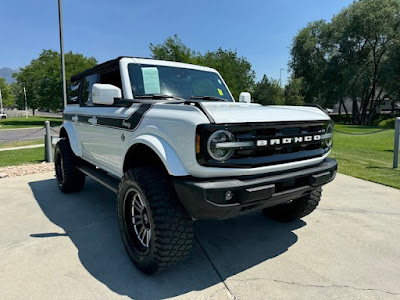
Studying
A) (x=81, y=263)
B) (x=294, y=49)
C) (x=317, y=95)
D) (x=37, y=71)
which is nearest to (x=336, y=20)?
(x=294, y=49)

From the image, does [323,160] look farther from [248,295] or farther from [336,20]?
[336,20]

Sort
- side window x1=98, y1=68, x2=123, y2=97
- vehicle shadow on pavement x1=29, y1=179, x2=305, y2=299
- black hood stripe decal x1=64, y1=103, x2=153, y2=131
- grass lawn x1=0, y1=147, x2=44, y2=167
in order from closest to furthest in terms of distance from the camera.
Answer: vehicle shadow on pavement x1=29, y1=179, x2=305, y2=299 < black hood stripe decal x1=64, y1=103, x2=153, y2=131 < side window x1=98, y1=68, x2=123, y2=97 < grass lawn x1=0, y1=147, x2=44, y2=167

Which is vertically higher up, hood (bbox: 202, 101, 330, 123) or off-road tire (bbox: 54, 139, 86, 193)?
hood (bbox: 202, 101, 330, 123)

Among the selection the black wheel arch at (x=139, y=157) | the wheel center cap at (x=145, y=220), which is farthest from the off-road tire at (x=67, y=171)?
the wheel center cap at (x=145, y=220)

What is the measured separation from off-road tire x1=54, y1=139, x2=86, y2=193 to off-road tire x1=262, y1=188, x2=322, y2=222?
3013 millimetres

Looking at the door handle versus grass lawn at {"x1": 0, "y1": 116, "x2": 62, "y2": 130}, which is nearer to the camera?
the door handle

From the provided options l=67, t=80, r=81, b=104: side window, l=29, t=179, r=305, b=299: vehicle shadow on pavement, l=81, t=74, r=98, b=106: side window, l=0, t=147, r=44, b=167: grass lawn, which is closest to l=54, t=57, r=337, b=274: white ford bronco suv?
l=29, t=179, r=305, b=299: vehicle shadow on pavement

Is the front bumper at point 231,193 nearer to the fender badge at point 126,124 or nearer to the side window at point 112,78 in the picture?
the fender badge at point 126,124

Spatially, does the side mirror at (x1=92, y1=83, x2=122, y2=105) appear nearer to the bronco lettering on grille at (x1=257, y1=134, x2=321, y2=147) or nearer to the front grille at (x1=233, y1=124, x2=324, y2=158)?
the front grille at (x1=233, y1=124, x2=324, y2=158)

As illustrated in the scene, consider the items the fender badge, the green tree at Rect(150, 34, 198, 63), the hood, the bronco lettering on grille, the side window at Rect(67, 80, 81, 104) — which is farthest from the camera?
the green tree at Rect(150, 34, 198, 63)

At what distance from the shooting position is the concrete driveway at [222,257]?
7.77 feet

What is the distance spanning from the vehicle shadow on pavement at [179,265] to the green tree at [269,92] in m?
27.3

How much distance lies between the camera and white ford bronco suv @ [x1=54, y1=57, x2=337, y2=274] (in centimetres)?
218

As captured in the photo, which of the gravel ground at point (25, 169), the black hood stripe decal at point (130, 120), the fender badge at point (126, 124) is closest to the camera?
the black hood stripe decal at point (130, 120)
